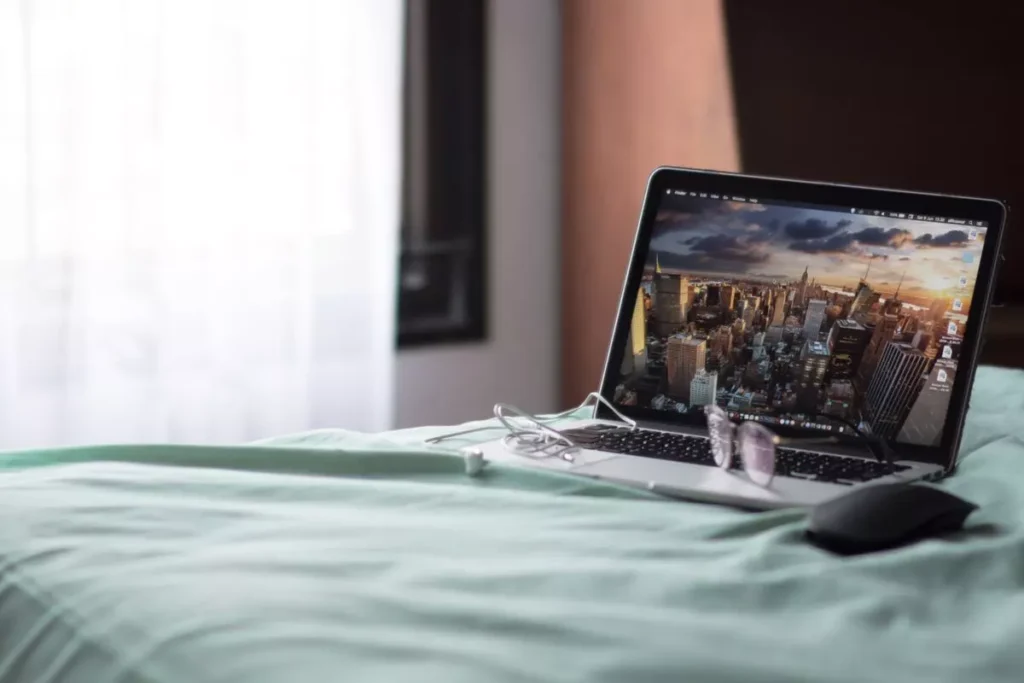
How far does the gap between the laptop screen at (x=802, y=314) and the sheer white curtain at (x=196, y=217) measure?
4.20ft

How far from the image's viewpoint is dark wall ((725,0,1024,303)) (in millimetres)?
2404

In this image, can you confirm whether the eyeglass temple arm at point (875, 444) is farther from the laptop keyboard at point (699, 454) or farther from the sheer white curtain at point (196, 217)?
the sheer white curtain at point (196, 217)

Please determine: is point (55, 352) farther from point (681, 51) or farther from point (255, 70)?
point (681, 51)

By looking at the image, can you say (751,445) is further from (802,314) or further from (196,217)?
(196,217)

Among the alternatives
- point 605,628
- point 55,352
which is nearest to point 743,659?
point 605,628

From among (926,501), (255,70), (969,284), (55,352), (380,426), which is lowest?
(380,426)

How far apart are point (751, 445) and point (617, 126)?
1.86 meters

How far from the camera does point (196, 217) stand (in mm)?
2424

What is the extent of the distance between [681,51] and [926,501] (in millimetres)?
1899

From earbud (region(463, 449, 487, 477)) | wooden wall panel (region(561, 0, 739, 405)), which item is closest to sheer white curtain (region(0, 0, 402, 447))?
wooden wall panel (region(561, 0, 739, 405))

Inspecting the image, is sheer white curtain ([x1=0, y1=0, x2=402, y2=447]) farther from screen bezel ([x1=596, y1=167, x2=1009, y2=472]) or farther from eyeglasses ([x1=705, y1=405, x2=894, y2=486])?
eyeglasses ([x1=705, y1=405, x2=894, y2=486])

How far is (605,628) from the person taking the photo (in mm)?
728

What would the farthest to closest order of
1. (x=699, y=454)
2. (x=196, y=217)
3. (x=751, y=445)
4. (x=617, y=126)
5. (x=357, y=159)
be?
(x=617, y=126), (x=357, y=159), (x=196, y=217), (x=699, y=454), (x=751, y=445)

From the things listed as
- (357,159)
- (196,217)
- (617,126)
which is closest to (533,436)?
(196,217)
